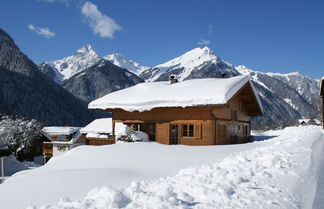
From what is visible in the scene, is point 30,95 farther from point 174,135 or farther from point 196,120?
point 196,120

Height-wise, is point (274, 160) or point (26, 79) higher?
point (26, 79)

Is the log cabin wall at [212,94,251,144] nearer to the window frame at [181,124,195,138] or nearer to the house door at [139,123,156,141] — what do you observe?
the window frame at [181,124,195,138]

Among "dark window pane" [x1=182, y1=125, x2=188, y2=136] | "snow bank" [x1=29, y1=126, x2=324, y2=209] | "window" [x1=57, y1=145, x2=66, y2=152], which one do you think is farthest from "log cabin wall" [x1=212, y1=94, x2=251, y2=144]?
"window" [x1=57, y1=145, x2=66, y2=152]

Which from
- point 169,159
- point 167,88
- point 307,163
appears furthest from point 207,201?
point 167,88

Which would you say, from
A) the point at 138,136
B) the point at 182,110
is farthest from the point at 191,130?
the point at 138,136

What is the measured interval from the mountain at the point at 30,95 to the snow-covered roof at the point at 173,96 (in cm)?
→ 7942

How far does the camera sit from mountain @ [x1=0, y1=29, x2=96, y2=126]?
101875 mm

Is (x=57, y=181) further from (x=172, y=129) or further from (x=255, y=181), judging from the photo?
(x=172, y=129)

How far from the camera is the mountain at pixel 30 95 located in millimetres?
101875

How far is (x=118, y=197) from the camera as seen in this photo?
423 centimetres

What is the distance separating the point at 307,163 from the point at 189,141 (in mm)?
10989

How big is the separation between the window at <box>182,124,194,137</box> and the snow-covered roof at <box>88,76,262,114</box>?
1784 mm

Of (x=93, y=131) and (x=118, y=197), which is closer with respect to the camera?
(x=118, y=197)

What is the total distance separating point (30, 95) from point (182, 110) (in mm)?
101230
